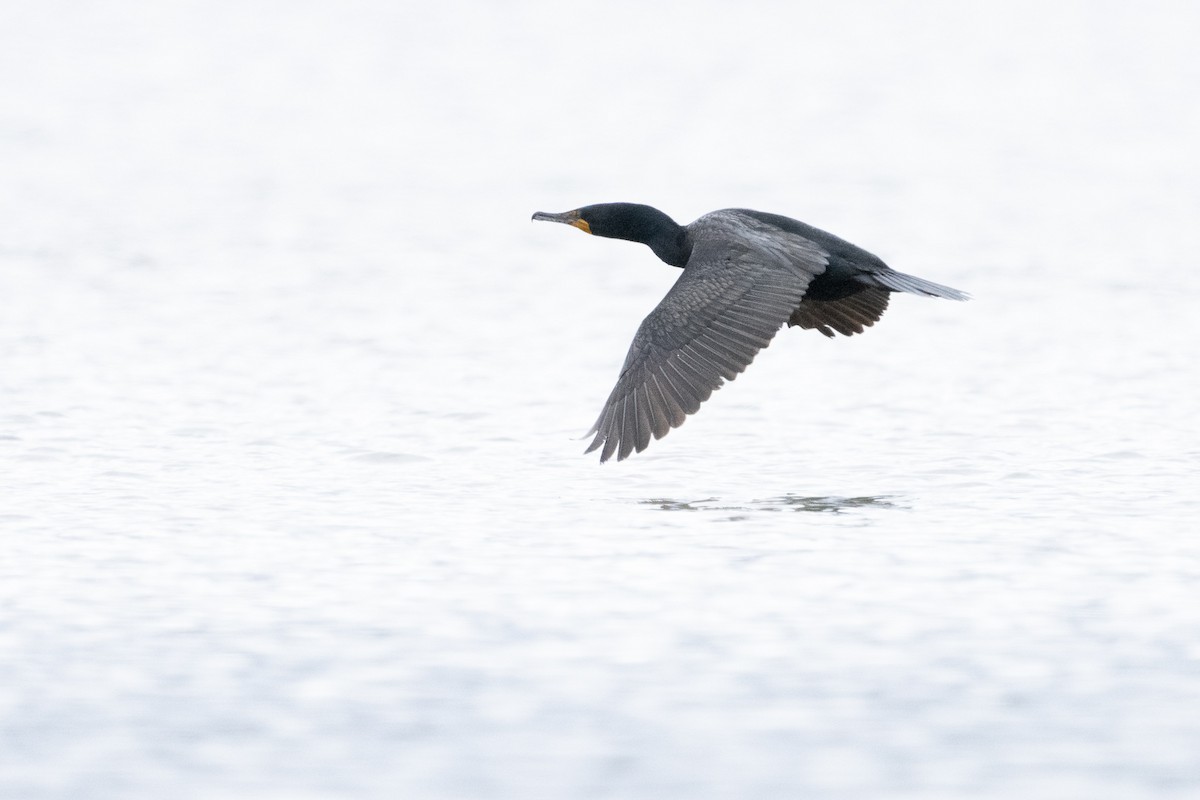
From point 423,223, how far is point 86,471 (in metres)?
8.30

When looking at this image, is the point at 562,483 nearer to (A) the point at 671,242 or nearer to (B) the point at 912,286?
(A) the point at 671,242

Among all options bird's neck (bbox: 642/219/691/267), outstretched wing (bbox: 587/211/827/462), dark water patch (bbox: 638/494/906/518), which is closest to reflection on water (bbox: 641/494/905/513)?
dark water patch (bbox: 638/494/906/518)

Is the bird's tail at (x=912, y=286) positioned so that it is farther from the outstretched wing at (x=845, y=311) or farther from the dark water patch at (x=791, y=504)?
the dark water patch at (x=791, y=504)

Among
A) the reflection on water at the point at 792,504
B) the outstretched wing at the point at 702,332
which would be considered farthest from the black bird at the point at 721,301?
the reflection on water at the point at 792,504

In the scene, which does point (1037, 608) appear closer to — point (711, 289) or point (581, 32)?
point (711, 289)

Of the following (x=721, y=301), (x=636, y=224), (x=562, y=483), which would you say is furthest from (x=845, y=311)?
(x=562, y=483)

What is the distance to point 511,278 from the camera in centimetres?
1373

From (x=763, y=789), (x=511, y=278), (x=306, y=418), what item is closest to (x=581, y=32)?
(x=511, y=278)

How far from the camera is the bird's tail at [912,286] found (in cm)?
802

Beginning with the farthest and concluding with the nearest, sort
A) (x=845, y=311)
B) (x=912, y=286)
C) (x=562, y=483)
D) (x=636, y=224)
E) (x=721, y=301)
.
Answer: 1. (x=636, y=224)
2. (x=845, y=311)
3. (x=912, y=286)
4. (x=562, y=483)
5. (x=721, y=301)

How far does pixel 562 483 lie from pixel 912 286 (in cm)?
168

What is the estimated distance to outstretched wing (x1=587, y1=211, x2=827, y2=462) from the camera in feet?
23.6

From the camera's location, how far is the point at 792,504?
24.6ft

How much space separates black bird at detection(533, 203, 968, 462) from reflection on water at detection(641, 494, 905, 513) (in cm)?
32
